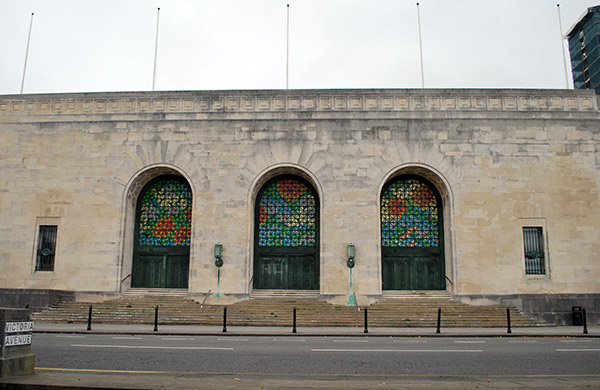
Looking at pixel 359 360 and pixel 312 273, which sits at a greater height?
pixel 312 273

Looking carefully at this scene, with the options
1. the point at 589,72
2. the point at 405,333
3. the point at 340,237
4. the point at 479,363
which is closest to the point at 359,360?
the point at 479,363

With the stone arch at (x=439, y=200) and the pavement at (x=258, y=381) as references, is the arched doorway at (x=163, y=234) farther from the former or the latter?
the pavement at (x=258, y=381)

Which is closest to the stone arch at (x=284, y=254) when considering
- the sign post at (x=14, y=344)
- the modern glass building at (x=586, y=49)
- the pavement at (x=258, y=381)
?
the pavement at (x=258, y=381)

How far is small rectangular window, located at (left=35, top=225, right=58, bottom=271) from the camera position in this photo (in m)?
25.0

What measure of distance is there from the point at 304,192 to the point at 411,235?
594cm

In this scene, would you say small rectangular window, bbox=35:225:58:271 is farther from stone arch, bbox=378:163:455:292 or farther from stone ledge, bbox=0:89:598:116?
stone arch, bbox=378:163:455:292

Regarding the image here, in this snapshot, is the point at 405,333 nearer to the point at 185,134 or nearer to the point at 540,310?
the point at 540,310

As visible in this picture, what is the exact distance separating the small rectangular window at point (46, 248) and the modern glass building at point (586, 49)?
58.7 metres

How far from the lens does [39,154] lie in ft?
85.1

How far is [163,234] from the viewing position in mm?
26234

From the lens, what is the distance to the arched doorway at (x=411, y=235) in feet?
83.2

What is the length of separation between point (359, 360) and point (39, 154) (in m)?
21.7

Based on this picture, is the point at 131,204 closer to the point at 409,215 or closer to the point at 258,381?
the point at 409,215

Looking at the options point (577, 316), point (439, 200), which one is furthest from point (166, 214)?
point (577, 316)
